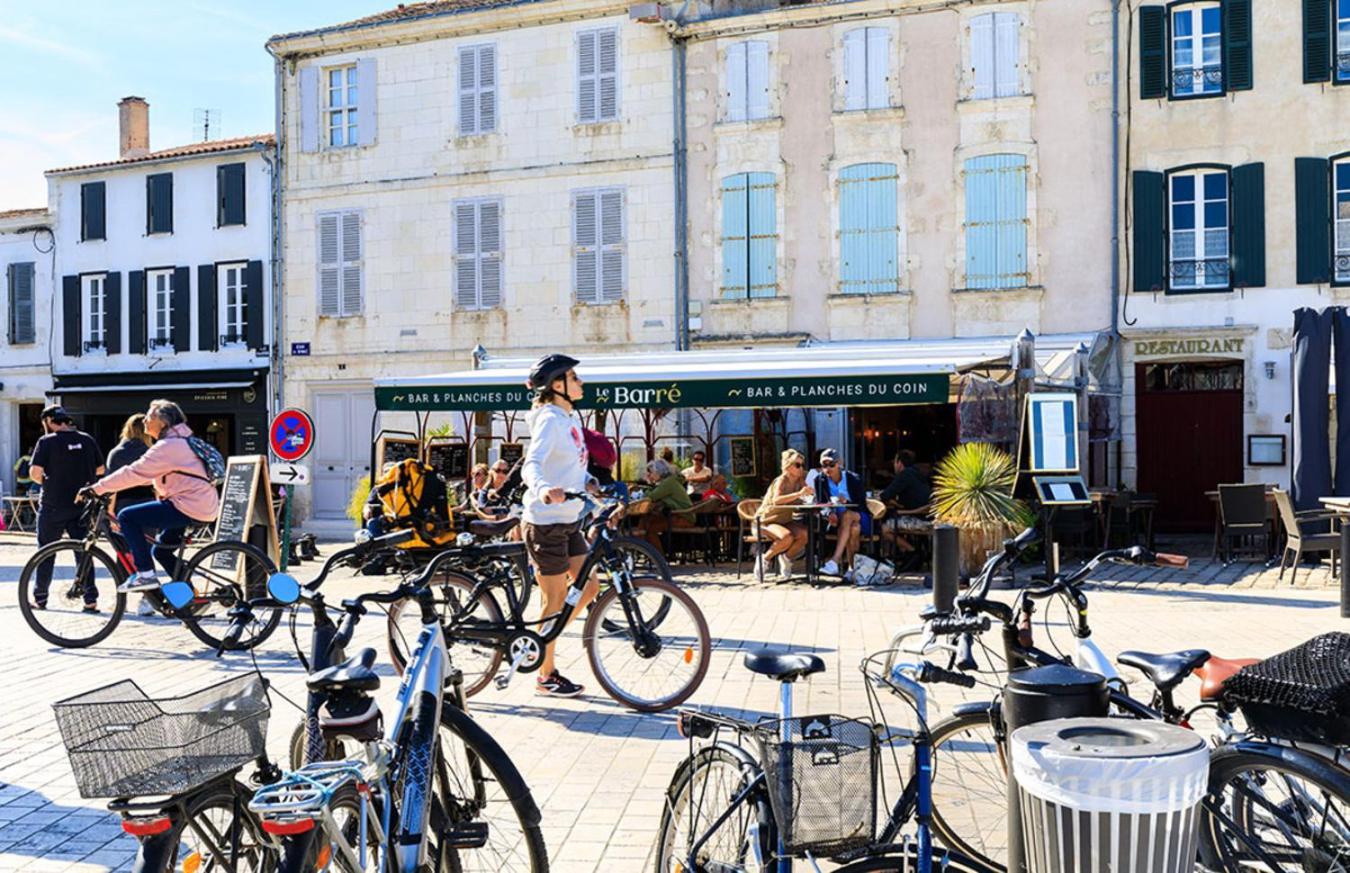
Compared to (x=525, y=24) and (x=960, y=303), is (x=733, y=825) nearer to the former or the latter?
(x=960, y=303)

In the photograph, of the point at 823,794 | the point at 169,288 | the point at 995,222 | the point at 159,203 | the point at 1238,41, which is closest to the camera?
the point at 823,794

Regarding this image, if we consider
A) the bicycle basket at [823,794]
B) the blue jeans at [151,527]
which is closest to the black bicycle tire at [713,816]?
the bicycle basket at [823,794]

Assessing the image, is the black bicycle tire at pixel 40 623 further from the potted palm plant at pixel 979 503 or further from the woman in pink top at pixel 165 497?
the potted palm plant at pixel 979 503

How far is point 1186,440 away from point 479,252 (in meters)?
11.2

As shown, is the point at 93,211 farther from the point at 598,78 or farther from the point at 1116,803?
the point at 1116,803

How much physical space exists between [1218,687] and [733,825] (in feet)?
4.32

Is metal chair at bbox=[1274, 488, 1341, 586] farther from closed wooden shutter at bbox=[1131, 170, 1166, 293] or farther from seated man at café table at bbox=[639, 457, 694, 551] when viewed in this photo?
seated man at café table at bbox=[639, 457, 694, 551]

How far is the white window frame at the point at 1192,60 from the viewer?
1767cm

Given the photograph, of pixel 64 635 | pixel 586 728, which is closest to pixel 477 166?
pixel 64 635

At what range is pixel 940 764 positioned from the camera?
12.7ft

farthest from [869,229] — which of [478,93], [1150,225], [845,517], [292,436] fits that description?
[292,436]

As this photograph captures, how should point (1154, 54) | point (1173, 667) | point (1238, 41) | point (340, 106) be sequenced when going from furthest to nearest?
point (340, 106) → point (1154, 54) → point (1238, 41) → point (1173, 667)

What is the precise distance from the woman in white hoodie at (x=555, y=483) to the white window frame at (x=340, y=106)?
1723 centimetres

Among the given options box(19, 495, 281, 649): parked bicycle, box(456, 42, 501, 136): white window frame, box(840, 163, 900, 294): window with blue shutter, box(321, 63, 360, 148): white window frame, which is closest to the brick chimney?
box(321, 63, 360, 148): white window frame
